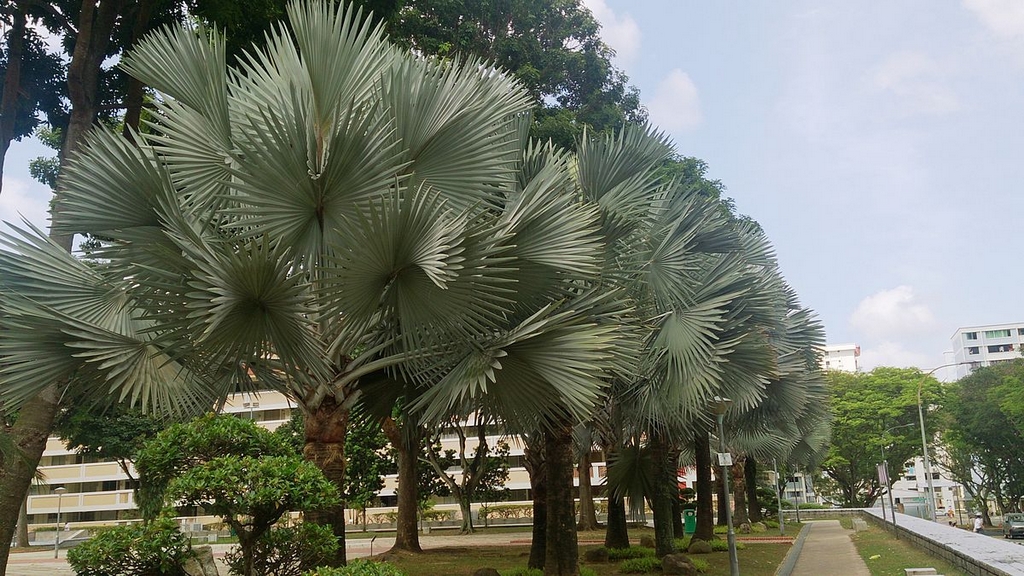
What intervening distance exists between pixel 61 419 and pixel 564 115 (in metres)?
17.5

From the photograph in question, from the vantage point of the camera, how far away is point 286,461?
7879 millimetres

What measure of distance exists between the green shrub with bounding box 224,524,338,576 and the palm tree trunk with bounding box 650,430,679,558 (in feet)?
31.2

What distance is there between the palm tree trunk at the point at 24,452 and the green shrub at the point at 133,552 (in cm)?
260

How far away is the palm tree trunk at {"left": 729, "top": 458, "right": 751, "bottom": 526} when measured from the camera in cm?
3288

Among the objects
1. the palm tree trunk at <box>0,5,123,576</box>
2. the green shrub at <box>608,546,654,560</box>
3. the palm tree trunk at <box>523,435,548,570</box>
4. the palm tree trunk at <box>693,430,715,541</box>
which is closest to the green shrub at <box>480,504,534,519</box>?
the palm tree trunk at <box>693,430,715,541</box>

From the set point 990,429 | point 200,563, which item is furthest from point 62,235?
point 990,429

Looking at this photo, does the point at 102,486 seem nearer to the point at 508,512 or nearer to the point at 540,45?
the point at 508,512

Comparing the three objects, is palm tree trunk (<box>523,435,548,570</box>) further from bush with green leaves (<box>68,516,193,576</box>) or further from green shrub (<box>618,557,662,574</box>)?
bush with green leaves (<box>68,516,193,576</box>)

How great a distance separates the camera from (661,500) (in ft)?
57.2

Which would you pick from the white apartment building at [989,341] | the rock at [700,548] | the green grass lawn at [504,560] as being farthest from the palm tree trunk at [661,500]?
the white apartment building at [989,341]

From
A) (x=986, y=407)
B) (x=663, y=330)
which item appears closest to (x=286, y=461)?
(x=663, y=330)

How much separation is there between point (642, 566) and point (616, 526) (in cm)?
448

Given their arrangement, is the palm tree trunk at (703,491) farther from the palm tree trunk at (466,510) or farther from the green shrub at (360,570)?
the green shrub at (360,570)

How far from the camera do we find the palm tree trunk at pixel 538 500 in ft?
53.6
